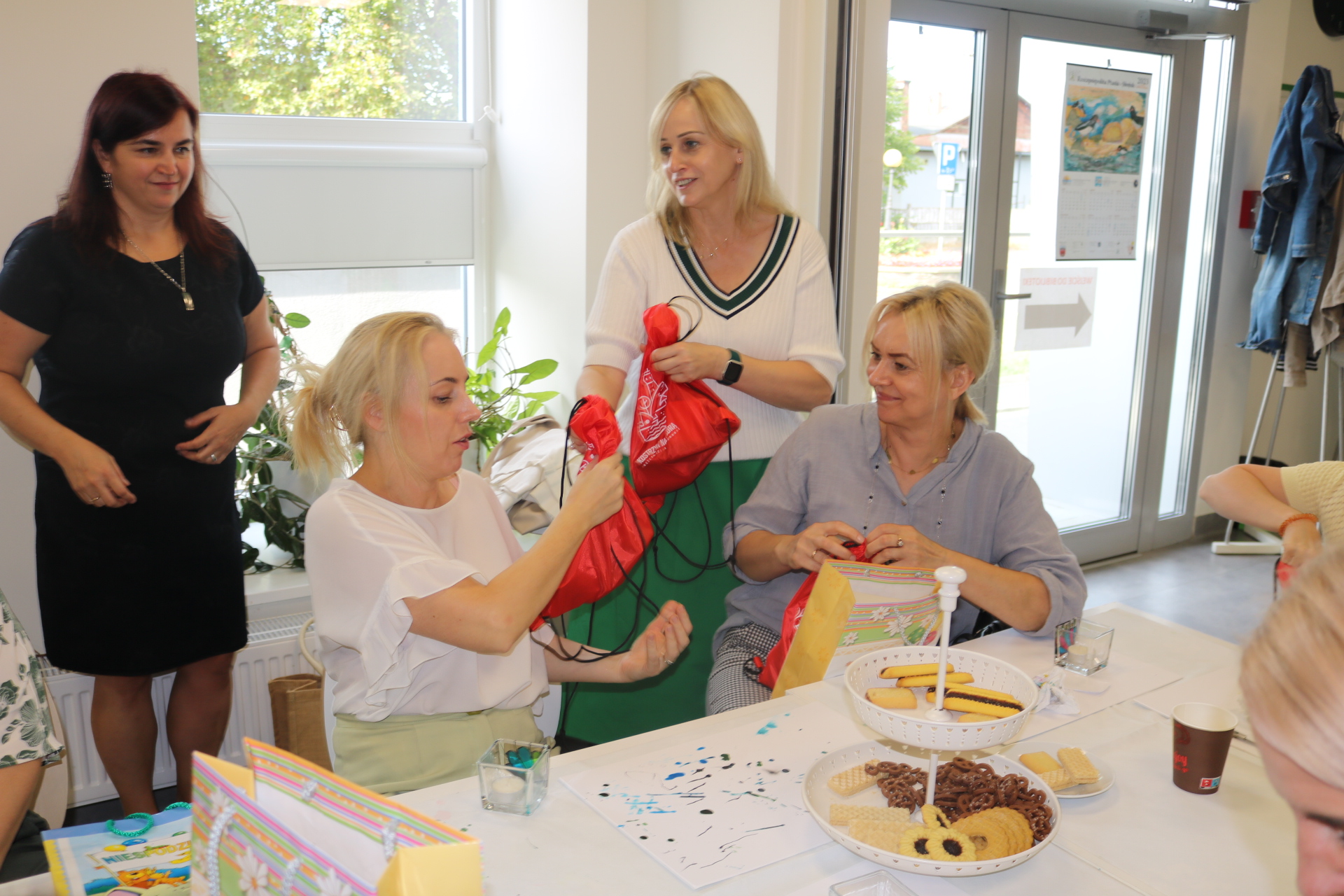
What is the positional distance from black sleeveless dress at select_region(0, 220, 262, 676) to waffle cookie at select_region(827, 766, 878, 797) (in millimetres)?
1589

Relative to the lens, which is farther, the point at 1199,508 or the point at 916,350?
the point at 1199,508

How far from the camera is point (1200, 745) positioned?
130 centimetres

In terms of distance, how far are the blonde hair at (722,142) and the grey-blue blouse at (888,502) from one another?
53cm

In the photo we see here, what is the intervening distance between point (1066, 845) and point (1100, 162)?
3.51 m

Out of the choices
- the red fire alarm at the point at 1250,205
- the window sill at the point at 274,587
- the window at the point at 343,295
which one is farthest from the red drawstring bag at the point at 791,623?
the red fire alarm at the point at 1250,205

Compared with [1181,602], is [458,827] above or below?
above

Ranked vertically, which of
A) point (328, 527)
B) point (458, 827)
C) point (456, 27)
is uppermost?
point (456, 27)

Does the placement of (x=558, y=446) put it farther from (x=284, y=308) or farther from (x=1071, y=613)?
(x=1071, y=613)

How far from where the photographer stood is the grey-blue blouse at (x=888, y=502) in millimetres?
1911

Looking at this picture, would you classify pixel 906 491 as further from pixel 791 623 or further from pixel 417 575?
pixel 417 575

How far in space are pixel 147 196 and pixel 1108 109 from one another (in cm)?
346

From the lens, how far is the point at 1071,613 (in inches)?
71.2

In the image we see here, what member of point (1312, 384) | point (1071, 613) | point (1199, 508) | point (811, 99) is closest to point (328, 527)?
point (1071, 613)

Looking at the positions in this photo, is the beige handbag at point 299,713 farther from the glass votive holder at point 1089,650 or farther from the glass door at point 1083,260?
Result: the glass door at point 1083,260
